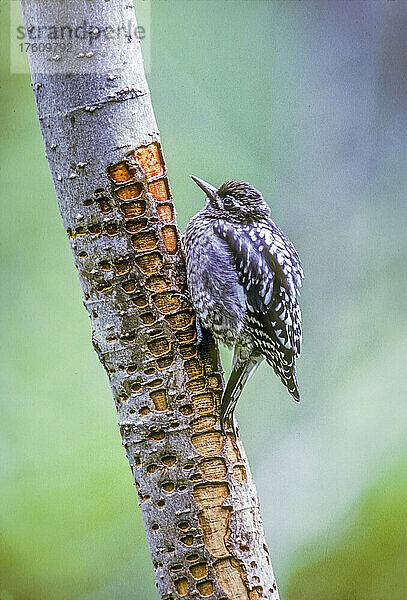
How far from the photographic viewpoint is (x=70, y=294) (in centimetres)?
185

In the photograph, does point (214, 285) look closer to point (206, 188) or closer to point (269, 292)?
point (269, 292)

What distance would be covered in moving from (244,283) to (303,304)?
0.86ft

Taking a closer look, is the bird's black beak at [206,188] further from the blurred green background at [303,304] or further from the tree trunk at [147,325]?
the tree trunk at [147,325]

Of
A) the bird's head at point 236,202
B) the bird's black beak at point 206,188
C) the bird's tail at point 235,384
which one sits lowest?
the bird's tail at point 235,384

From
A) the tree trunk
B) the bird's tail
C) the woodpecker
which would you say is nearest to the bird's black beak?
the woodpecker

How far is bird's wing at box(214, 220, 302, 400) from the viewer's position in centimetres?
169

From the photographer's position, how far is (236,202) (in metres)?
1.75

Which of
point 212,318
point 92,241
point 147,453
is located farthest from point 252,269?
point 147,453

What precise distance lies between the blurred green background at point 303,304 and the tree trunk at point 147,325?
0.28 metres

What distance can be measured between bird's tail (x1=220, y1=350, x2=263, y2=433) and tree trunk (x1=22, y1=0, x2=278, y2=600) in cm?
3

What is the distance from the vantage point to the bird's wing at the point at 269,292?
66.4 inches

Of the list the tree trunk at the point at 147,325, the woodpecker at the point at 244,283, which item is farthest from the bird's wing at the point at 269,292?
the tree trunk at the point at 147,325

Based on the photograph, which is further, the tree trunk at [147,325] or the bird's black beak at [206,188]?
Result: the bird's black beak at [206,188]

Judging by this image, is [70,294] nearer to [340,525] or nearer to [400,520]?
[340,525]
